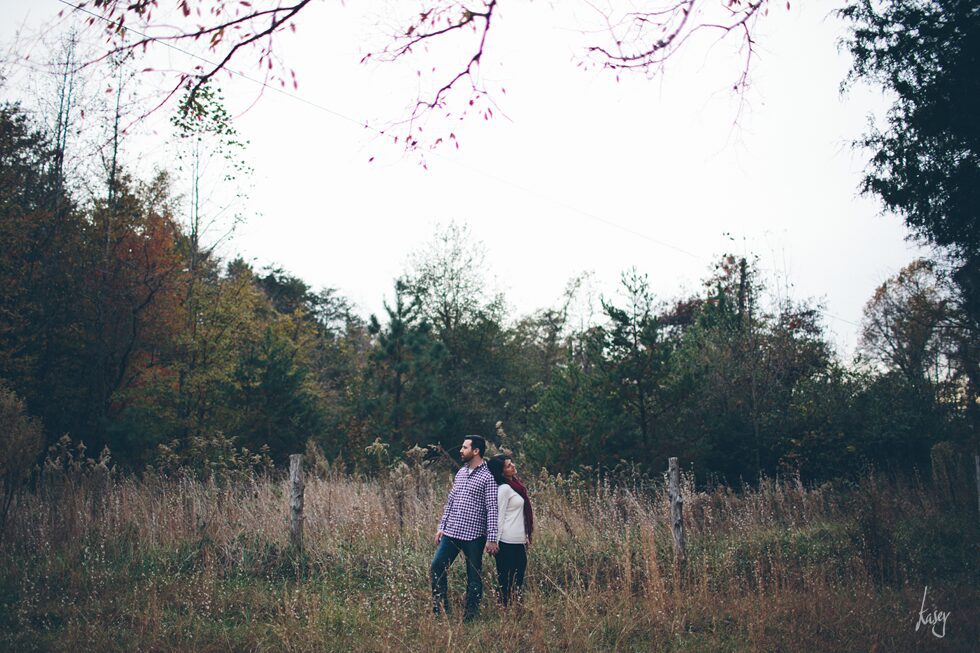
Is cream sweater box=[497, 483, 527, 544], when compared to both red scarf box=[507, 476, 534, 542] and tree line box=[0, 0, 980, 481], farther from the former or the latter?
tree line box=[0, 0, 980, 481]

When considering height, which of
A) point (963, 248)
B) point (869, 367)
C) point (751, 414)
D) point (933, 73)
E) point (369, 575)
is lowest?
point (369, 575)

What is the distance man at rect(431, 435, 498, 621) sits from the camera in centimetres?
606

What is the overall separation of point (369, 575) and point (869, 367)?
21.4 m

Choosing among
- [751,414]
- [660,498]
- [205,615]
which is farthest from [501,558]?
[751,414]

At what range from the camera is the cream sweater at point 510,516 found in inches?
253

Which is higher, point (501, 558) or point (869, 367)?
point (869, 367)

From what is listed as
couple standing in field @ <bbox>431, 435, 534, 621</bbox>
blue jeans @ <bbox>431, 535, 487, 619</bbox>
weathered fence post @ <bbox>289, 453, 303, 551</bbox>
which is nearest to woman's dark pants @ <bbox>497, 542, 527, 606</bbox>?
couple standing in field @ <bbox>431, 435, 534, 621</bbox>

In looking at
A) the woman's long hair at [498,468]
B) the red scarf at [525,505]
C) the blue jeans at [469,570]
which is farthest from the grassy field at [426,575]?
the woman's long hair at [498,468]

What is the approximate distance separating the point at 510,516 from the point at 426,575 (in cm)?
177

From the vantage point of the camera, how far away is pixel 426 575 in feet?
24.7

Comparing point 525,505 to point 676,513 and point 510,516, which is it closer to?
point 510,516

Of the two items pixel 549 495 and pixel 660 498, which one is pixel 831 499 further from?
pixel 549 495

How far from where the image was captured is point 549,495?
10.2m

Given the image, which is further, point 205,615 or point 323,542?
point 323,542
